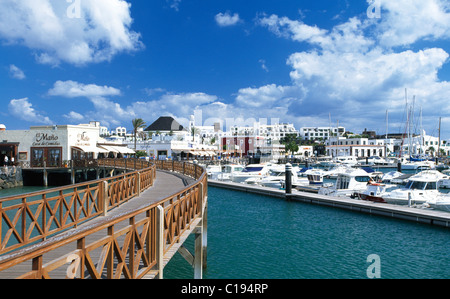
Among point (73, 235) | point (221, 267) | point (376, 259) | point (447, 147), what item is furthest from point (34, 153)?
point (447, 147)

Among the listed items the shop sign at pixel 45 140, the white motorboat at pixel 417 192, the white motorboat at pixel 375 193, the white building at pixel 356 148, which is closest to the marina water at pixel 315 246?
the white motorboat at pixel 375 193

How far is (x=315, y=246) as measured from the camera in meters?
16.3

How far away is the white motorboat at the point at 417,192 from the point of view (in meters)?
25.2

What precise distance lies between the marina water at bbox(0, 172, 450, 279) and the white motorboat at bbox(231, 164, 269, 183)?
2079 cm

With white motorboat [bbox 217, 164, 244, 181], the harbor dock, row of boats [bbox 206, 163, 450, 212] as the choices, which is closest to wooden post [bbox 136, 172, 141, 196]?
the harbor dock

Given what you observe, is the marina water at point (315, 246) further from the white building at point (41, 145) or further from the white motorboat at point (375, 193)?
the white building at point (41, 145)

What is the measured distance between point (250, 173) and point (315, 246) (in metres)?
30.8

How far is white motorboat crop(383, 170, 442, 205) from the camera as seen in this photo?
25203mm

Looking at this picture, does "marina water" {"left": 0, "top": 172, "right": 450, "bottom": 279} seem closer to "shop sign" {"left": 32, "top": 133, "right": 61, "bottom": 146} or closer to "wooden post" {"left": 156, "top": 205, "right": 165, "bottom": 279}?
"wooden post" {"left": 156, "top": 205, "right": 165, "bottom": 279}

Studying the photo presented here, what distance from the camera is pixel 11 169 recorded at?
145 feet

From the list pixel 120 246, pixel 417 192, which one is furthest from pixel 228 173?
pixel 120 246

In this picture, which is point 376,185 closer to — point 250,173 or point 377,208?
point 377,208
